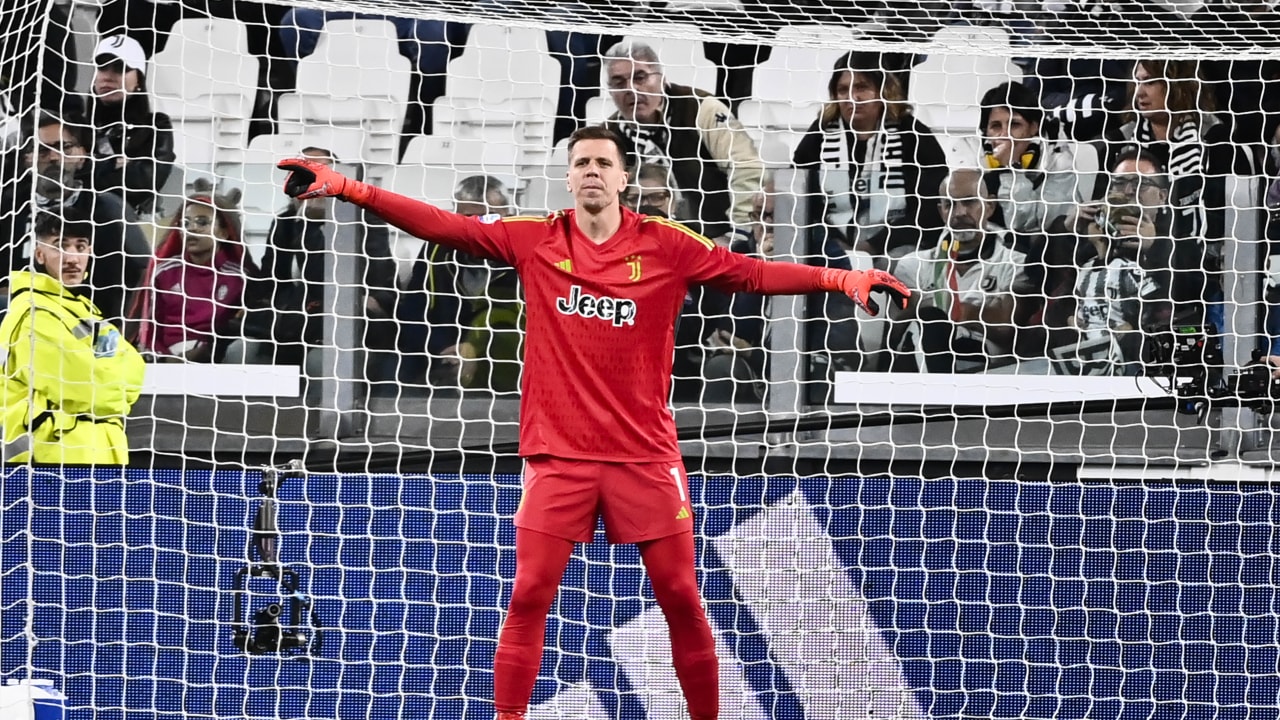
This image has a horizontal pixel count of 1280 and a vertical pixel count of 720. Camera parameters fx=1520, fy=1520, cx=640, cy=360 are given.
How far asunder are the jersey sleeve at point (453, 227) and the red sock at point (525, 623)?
0.72 metres

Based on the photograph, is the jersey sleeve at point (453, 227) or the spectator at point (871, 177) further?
the spectator at point (871, 177)

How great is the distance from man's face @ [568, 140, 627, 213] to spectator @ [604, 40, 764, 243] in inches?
67.6

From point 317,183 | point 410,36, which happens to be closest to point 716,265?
point 317,183

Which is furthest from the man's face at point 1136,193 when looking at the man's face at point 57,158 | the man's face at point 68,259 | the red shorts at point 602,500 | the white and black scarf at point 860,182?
the man's face at point 57,158

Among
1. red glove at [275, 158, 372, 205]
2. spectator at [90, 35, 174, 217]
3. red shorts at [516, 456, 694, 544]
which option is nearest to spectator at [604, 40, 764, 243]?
spectator at [90, 35, 174, 217]

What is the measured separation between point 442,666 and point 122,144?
7.48 feet

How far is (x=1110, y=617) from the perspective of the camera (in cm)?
483

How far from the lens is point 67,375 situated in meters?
5.05

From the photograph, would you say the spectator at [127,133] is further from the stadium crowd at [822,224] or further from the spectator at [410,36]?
the spectator at [410,36]

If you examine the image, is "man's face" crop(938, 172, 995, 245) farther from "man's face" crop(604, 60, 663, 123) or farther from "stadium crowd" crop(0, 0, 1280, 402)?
"man's face" crop(604, 60, 663, 123)

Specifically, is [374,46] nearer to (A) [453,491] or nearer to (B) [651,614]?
(A) [453,491]

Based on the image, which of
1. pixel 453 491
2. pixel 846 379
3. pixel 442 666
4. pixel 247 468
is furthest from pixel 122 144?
pixel 846 379

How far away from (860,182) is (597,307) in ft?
6.79

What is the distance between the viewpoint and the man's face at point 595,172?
371 cm
